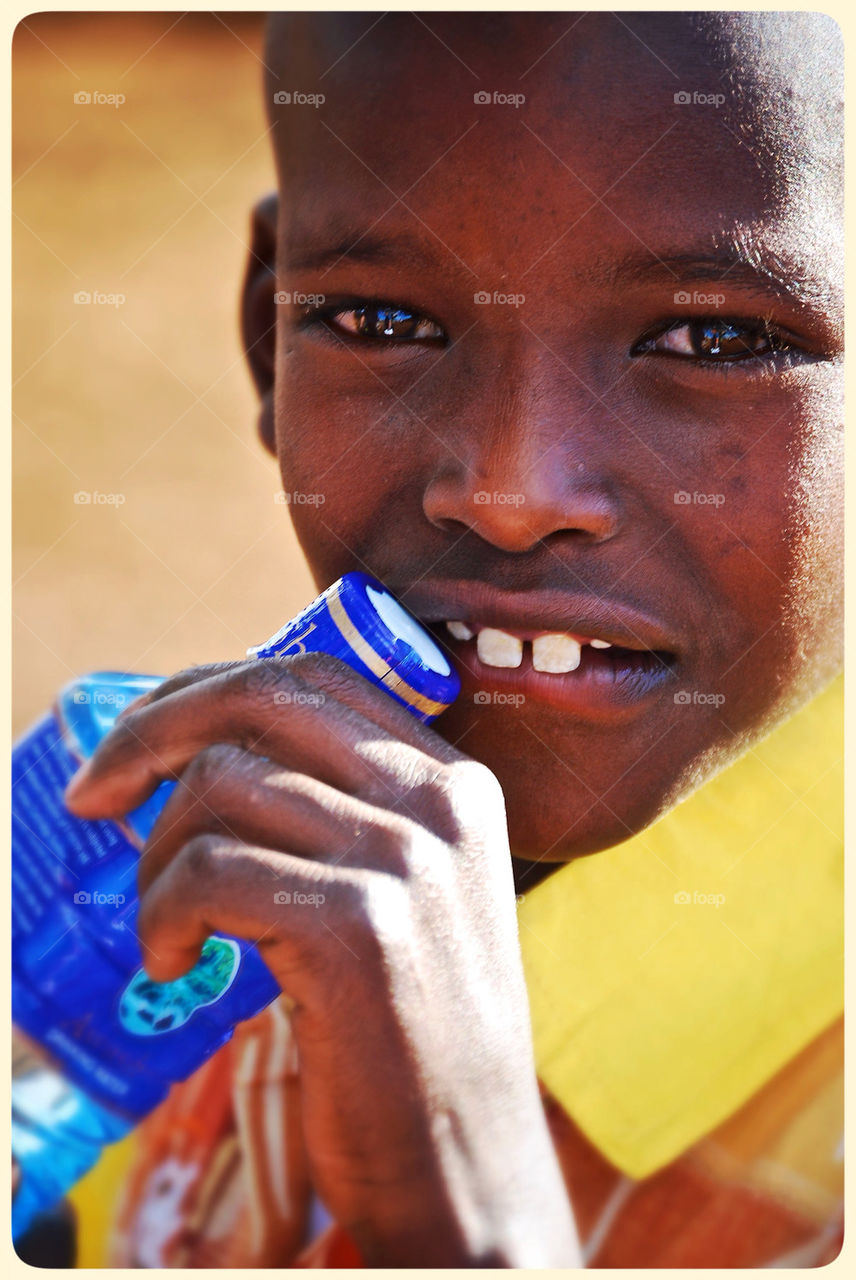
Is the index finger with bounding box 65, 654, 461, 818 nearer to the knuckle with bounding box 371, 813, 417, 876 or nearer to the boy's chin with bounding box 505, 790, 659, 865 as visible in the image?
the knuckle with bounding box 371, 813, 417, 876

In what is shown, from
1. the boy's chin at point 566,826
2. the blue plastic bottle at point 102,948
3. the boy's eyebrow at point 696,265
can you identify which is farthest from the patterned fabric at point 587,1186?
the boy's eyebrow at point 696,265

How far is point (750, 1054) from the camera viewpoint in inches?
42.1

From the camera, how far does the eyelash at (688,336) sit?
85cm

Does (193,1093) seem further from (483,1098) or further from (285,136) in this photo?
(285,136)

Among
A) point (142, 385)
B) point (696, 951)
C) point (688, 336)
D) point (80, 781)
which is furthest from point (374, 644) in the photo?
point (142, 385)

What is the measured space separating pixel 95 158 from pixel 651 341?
111 cm

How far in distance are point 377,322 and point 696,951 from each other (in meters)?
0.62

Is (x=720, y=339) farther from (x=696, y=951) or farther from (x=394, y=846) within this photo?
(x=696, y=951)

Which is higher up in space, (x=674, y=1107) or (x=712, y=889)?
(x=712, y=889)

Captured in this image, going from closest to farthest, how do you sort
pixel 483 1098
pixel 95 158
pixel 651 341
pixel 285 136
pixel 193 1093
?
pixel 483 1098 < pixel 651 341 < pixel 285 136 < pixel 193 1093 < pixel 95 158

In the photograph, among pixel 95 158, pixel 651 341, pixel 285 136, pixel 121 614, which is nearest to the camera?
pixel 651 341

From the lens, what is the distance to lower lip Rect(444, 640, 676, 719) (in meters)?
0.89
